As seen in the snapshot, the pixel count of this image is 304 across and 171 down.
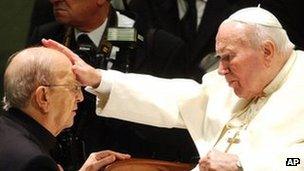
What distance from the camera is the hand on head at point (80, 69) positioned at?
9.28 ft

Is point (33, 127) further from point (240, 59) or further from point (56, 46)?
point (240, 59)

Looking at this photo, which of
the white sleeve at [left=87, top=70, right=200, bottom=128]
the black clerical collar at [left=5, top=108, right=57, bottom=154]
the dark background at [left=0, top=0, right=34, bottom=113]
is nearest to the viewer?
the black clerical collar at [left=5, top=108, right=57, bottom=154]

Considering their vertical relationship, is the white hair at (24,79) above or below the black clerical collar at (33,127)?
above

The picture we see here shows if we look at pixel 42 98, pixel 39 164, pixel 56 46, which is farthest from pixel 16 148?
pixel 56 46

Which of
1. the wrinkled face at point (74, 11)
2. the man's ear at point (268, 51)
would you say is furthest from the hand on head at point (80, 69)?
the wrinkled face at point (74, 11)

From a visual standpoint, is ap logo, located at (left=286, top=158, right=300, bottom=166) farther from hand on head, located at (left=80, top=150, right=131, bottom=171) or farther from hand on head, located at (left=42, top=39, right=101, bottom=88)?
hand on head, located at (left=42, top=39, right=101, bottom=88)

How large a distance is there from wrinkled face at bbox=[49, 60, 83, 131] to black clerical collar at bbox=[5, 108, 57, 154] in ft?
0.33

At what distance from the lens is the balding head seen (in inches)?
96.6

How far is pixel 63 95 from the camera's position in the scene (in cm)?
257

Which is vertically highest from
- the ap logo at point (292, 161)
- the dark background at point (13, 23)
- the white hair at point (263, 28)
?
the white hair at point (263, 28)

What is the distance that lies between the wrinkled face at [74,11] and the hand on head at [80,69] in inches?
34.1

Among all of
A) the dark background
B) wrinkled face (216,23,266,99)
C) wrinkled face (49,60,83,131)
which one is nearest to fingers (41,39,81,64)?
wrinkled face (49,60,83,131)

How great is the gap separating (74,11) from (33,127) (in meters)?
1.59

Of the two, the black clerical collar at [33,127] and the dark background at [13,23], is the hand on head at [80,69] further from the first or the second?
the dark background at [13,23]
